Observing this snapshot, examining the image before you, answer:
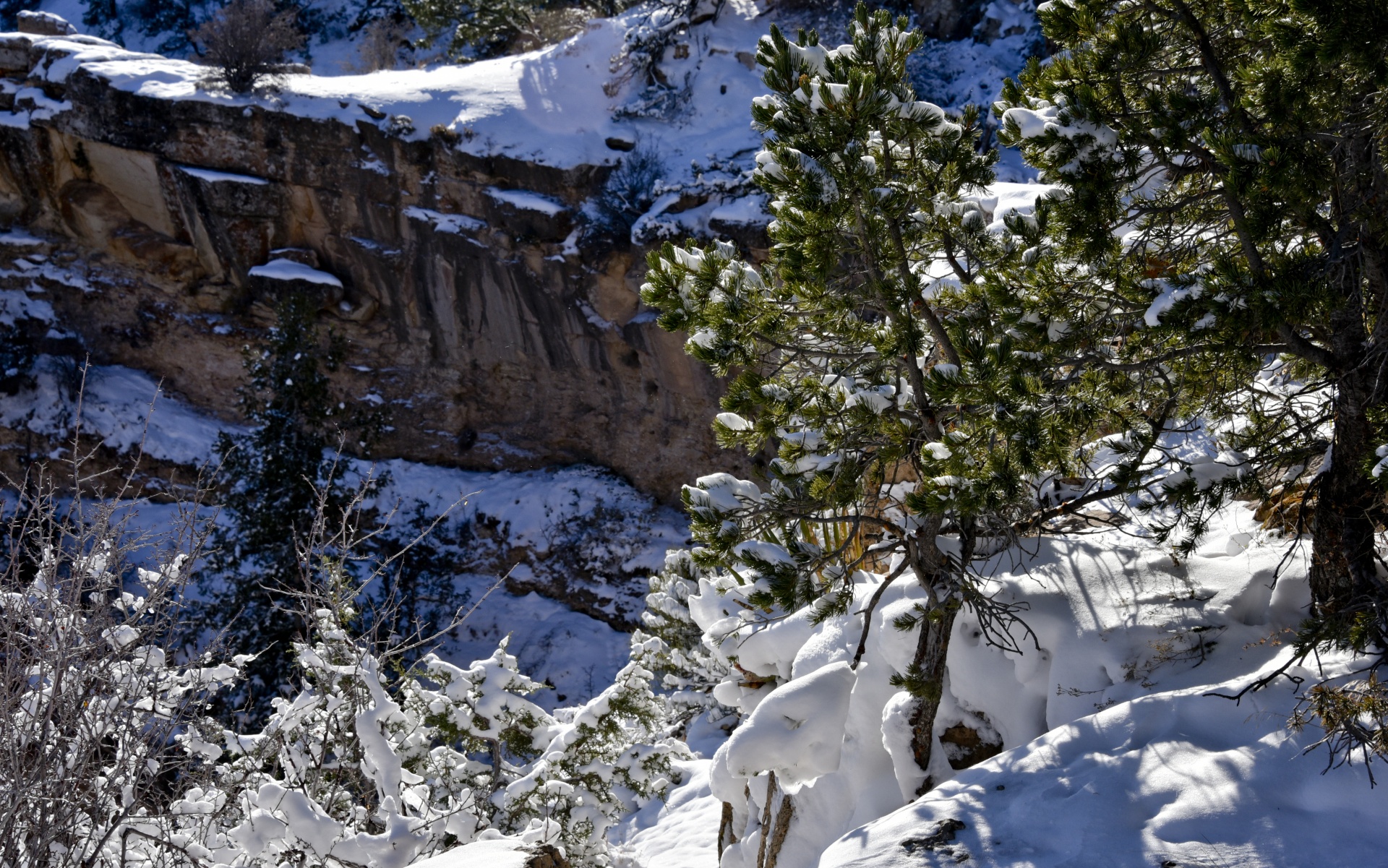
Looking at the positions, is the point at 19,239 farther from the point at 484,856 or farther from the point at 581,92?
the point at 484,856

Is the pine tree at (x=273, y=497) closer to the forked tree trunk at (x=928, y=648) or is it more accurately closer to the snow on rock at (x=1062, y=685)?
the snow on rock at (x=1062, y=685)

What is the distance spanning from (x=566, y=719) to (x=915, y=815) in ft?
27.2

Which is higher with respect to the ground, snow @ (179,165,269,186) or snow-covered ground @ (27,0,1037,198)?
snow-covered ground @ (27,0,1037,198)

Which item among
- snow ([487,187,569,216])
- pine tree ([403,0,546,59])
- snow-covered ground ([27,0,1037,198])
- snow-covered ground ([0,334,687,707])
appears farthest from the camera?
pine tree ([403,0,546,59])

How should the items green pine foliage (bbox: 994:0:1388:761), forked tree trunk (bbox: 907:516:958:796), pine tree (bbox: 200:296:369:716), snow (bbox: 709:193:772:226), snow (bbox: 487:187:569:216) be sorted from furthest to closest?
snow (bbox: 487:187:569:216), snow (bbox: 709:193:772:226), pine tree (bbox: 200:296:369:716), forked tree trunk (bbox: 907:516:958:796), green pine foliage (bbox: 994:0:1388:761)

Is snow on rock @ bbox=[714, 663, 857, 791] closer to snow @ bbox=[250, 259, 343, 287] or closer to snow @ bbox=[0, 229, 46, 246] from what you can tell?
snow @ bbox=[250, 259, 343, 287]

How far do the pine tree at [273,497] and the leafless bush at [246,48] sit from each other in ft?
20.7

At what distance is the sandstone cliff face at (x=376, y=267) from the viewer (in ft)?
57.8

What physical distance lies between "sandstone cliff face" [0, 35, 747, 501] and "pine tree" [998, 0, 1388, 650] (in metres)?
12.9

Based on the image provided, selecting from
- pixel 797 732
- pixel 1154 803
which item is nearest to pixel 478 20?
pixel 797 732

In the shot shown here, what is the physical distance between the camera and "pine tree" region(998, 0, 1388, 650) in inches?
132

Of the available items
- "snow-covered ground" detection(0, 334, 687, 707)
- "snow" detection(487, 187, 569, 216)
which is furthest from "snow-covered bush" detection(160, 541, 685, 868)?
"snow" detection(487, 187, 569, 216)

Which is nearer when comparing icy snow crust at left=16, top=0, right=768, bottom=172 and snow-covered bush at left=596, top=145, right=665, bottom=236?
snow-covered bush at left=596, top=145, right=665, bottom=236

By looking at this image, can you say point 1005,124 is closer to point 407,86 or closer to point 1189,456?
point 1189,456
